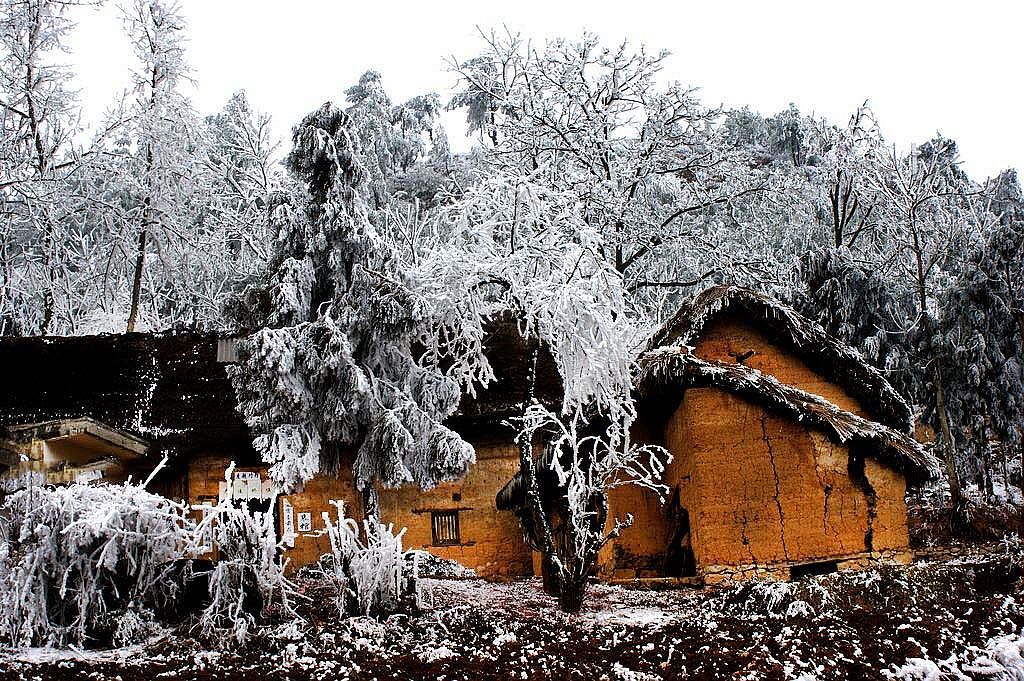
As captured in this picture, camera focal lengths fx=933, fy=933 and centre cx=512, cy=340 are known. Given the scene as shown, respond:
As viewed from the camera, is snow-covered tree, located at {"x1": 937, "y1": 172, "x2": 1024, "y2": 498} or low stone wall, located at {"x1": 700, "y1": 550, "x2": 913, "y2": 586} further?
snow-covered tree, located at {"x1": 937, "y1": 172, "x2": 1024, "y2": 498}

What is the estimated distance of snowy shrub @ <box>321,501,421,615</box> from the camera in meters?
10.5

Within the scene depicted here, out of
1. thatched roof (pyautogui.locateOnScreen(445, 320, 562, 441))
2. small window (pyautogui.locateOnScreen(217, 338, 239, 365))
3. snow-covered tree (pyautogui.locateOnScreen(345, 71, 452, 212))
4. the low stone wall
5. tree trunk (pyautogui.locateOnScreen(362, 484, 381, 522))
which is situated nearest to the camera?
the low stone wall

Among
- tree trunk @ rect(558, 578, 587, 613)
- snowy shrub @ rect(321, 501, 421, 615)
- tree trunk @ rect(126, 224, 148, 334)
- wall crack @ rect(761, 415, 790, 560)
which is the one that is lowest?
tree trunk @ rect(558, 578, 587, 613)

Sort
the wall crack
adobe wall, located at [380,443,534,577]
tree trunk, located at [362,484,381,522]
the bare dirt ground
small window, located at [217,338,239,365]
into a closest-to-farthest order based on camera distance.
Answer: the bare dirt ground, the wall crack, tree trunk, located at [362,484,381,522], adobe wall, located at [380,443,534,577], small window, located at [217,338,239,365]

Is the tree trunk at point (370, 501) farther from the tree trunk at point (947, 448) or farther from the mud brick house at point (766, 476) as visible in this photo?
the tree trunk at point (947, 448)

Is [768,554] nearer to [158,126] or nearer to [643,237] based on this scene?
[643,237]

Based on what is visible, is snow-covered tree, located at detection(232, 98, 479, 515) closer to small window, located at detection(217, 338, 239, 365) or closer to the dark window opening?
small window, located at detection(217, 338, 239, 365)

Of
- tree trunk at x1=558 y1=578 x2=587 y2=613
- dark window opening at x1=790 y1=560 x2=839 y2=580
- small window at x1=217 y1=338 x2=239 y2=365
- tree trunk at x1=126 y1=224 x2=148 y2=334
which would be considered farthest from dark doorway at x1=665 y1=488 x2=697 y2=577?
tree trunk at x1=126 y1=224 x2=148 y2=334

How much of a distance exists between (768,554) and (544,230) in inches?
219

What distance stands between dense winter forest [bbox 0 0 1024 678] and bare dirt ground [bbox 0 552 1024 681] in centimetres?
30

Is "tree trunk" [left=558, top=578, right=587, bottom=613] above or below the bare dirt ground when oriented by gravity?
above

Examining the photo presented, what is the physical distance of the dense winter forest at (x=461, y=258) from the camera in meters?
12.1

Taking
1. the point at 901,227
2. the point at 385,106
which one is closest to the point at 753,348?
the point at 901,227

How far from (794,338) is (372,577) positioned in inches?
303
